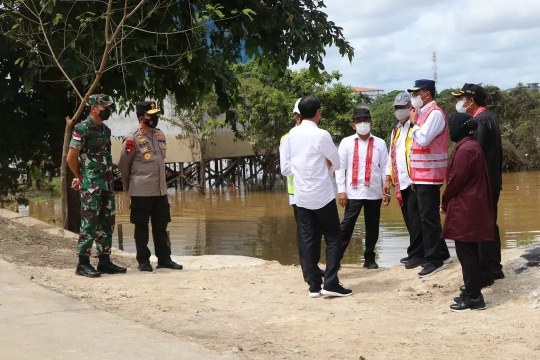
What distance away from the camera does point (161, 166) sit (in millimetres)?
7863

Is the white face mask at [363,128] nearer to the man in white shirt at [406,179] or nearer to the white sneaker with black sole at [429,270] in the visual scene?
the man in white shirt at [406,179]

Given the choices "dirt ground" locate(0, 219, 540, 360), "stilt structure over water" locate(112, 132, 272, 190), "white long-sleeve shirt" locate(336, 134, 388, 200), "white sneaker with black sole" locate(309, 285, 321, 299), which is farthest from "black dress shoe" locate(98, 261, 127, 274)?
"stilt structure over water" locate(112, 132, 272, 190)

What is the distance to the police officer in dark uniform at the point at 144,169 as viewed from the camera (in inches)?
305

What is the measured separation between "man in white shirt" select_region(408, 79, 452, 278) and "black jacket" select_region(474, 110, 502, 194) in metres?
0.50

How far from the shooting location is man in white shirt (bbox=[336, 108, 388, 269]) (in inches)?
307

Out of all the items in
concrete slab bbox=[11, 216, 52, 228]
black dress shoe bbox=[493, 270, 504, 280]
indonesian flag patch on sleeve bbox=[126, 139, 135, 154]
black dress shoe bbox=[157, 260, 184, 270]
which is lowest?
black dress shoe bbox=[157, 260, 184, 270]

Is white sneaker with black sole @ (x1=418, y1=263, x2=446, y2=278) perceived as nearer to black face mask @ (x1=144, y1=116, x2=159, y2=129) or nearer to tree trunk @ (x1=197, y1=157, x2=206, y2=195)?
black face mask @ (x1=144, y1=116, x2=159, y2=129)

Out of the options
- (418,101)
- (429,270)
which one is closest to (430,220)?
(429,270)

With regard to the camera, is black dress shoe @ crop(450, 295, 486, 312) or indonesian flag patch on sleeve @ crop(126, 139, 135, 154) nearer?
black dress shoe @ crop(450, 295, 486, 312)

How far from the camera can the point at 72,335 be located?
5.07 metres

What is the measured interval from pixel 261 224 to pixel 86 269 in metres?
13.3

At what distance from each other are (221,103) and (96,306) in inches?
327

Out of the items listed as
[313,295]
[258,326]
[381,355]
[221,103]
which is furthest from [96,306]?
[221,103]

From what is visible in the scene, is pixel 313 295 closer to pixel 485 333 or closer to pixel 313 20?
pixel 485 333
